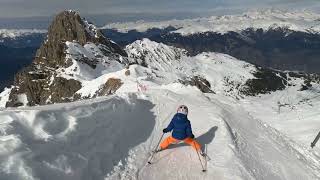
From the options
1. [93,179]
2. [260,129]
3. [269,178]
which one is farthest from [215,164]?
[260,129]

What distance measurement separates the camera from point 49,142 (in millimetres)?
14891

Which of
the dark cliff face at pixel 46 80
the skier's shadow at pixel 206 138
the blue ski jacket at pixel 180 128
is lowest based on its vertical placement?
the dark cliff face at pixel 46 80

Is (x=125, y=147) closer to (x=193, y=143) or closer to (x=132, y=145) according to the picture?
(x=132, y=145)

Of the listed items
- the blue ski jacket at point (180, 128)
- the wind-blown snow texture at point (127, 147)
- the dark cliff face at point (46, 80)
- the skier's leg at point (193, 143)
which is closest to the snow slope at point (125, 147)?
the wind-blown snow texture at point (127, 147)

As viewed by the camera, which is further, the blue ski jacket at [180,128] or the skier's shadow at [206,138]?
the skier's shadow at [206,138]

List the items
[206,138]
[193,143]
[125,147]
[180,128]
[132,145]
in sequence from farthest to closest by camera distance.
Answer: [206,138] < [132,145] < [125,147] < [180,128] < [193,143]

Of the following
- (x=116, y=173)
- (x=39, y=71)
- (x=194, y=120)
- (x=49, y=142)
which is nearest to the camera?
(x=49, y=142)

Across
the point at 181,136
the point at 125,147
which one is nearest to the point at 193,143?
the point at 181,136

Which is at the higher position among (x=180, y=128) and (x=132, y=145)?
(x=180, y=128)

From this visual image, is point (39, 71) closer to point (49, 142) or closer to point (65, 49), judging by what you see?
point (65, 49)

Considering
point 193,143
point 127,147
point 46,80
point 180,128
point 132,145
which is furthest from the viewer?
point 46,80

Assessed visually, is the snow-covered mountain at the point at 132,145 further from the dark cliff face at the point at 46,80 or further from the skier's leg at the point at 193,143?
the dark cliff face at the point at 46,80

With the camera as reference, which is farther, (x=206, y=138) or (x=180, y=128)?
(x=206, y=138)

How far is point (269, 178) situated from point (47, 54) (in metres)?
185
